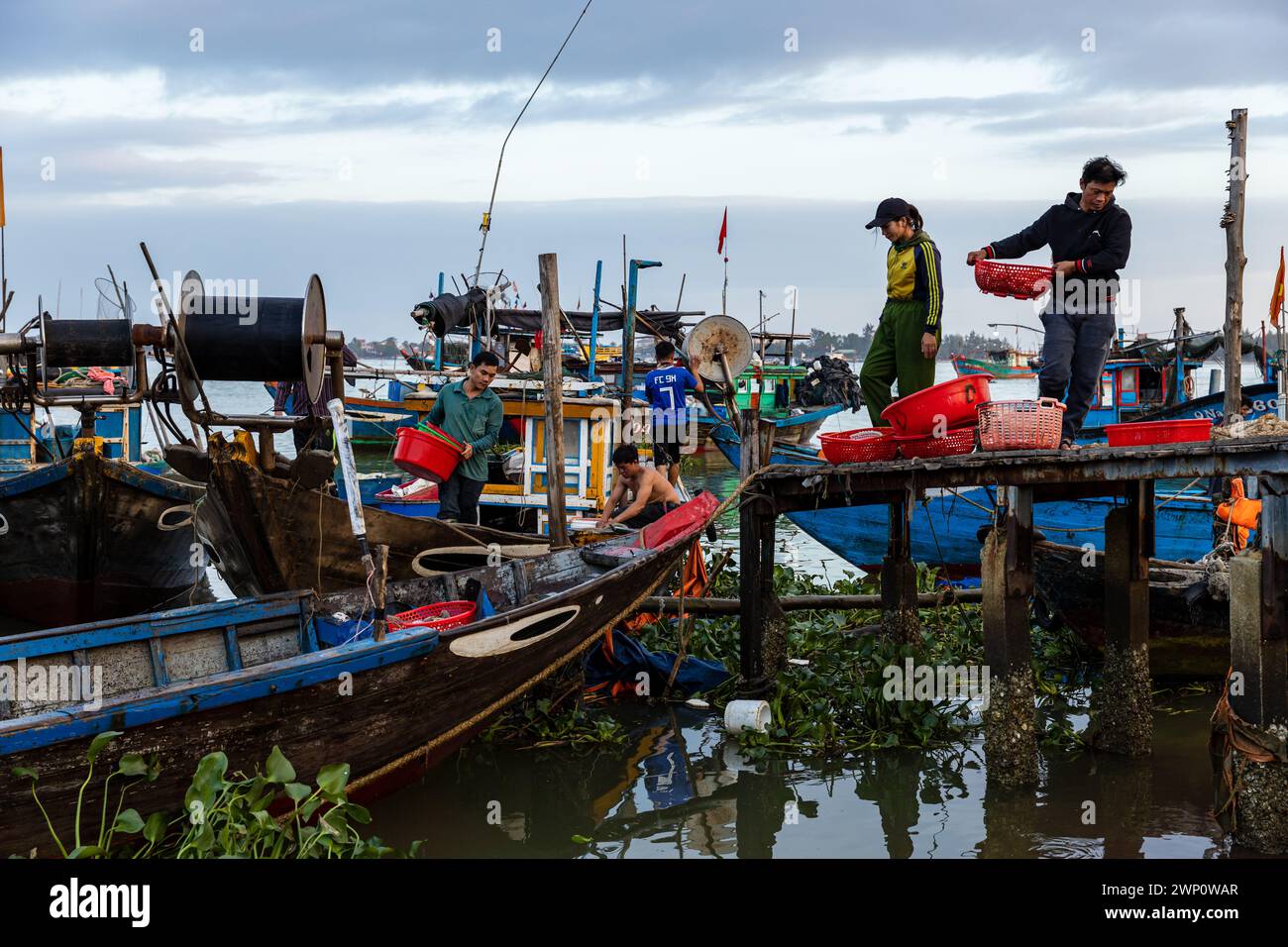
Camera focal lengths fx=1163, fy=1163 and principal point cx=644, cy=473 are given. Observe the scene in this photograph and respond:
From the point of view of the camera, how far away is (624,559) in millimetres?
7629

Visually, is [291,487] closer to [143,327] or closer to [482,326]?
[143,327]

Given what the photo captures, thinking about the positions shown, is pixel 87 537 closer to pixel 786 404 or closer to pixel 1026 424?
pixel 1026 424

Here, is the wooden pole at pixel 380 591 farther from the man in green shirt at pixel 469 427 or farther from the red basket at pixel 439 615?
the man in green shirt at pixel 469 427

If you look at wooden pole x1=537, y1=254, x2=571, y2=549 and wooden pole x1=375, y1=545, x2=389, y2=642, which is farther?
wooden pole x1=537, y1=254, x2=571, y2=549

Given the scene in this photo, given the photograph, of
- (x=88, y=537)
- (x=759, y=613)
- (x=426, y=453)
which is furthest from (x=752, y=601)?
(x=88, y=537)

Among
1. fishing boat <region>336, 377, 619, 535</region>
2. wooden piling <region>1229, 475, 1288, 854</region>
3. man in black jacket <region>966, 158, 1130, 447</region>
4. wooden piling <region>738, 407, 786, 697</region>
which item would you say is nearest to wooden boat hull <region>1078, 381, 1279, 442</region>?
fishing boat <region>336, 377, 619, 535</region>

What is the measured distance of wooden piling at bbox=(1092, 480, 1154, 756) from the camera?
6672 mm

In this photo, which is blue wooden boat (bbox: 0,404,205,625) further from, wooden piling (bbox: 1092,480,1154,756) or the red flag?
the red flag

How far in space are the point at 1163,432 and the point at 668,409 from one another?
324 inches

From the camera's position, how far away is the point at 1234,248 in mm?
10234

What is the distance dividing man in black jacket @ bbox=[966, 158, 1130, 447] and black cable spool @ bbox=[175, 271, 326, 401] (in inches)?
160

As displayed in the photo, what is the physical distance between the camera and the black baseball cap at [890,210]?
760cm

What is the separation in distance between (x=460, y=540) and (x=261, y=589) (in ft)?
4.53

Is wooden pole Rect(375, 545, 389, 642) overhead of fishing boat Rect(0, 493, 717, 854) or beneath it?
overhead
